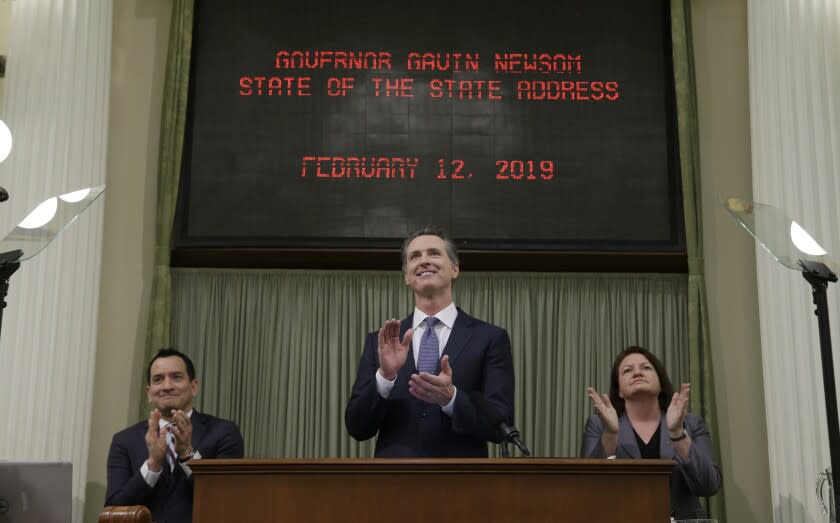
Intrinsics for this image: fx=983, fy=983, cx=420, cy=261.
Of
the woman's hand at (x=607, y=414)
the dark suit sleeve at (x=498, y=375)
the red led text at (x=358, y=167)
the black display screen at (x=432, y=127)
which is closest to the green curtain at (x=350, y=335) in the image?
the black display screen at (x=432, y=127)

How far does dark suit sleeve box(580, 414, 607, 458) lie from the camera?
12.2 feet

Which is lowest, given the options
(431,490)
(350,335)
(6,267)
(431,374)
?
(431,490)

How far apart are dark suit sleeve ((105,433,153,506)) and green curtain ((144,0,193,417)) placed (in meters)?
0.99

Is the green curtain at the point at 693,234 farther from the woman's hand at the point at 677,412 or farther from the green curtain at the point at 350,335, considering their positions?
the woman's hand at the point at 677,412

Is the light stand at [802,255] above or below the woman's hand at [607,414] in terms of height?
above

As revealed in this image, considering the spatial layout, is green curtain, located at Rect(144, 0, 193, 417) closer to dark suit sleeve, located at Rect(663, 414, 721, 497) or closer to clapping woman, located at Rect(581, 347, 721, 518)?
clapping woman, located at Rect(581, 347, 721, 518)

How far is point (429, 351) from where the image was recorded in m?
3.46

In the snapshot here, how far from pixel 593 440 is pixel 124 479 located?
1810 millimetres

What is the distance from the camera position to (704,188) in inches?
204

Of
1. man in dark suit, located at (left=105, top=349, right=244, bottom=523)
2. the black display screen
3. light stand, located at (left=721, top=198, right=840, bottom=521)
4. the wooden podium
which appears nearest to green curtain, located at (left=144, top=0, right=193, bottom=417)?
the black display screen

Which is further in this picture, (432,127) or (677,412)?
(432,127)

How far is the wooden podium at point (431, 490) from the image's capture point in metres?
2.62

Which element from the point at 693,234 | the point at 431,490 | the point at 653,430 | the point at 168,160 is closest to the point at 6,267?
the point at 431,490

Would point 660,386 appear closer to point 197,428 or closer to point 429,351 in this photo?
point 429,351
